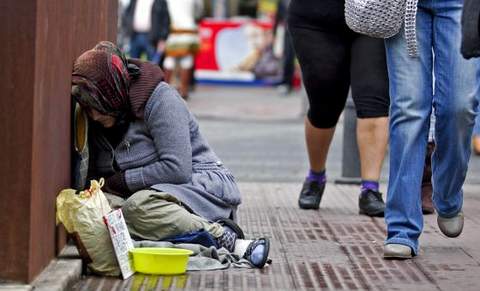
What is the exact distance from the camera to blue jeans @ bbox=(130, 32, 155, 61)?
A: 16266mm

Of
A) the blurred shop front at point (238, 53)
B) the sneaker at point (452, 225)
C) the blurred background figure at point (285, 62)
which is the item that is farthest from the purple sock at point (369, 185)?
the blurred shop front at point (238, 53)

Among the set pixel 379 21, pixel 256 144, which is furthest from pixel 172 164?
pixel 256 144

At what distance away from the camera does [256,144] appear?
12391 millimetres

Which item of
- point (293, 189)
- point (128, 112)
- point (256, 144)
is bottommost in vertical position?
point (256, 144)

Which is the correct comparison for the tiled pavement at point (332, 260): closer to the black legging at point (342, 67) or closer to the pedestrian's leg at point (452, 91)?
the pedestrian's leg at point (452, 91)

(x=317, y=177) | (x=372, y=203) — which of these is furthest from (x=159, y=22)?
(x=372, y=203)

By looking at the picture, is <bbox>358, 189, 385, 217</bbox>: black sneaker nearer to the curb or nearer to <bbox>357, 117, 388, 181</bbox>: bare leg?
<bbox>357, 117, 388, 181</bbox>: bare leg

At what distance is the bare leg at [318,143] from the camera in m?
7.12

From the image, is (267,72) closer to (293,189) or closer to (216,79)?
(216,79)

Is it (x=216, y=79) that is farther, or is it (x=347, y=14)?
(x=216, y=79)

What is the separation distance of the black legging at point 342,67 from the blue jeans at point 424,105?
3.58 ft

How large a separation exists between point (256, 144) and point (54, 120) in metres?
7.61

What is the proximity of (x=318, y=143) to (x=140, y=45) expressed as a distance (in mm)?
9392

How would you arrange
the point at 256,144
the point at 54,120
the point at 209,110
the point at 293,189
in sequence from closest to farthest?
the point at 54,120, the point at 293,189, the point at 256,144, the point at 209,110
